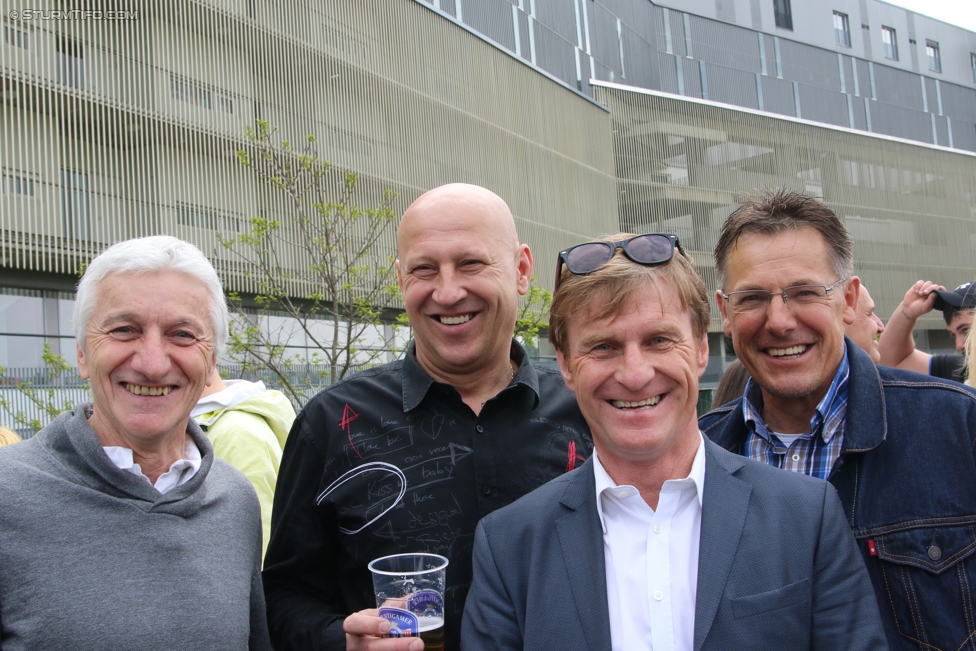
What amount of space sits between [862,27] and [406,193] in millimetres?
38728

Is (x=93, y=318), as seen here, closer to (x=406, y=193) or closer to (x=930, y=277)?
(x=406, y=193)

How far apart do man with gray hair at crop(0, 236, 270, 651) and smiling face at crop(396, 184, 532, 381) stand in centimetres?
69

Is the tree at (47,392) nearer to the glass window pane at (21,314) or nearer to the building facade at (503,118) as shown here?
the glass window pane at (21,314)

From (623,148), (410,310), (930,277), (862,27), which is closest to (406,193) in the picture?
(623,148)

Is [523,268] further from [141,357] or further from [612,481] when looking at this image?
[141,357]

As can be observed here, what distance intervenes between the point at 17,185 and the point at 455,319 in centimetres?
1728

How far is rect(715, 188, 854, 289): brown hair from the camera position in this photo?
2709 millimetres

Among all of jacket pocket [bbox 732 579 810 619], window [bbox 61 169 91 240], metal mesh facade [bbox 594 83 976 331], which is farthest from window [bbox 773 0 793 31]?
jacket pocket [bbox 732 579 810 619]

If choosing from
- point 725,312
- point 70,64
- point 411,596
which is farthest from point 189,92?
point 411,596

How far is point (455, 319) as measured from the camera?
286 cm

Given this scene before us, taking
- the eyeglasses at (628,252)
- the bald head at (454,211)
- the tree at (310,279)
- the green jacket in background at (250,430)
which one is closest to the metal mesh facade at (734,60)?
the tree at (310,279)

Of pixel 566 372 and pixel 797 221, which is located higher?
pixel 797 221

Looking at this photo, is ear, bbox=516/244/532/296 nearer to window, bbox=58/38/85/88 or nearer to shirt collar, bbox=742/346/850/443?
shirt collar, bbox=742/346/850/443

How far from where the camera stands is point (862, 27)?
5097 cm
